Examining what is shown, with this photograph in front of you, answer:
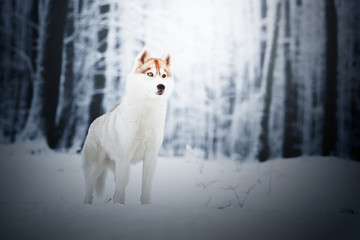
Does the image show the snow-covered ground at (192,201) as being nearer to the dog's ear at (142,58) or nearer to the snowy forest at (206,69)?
the snowy forest at (206,69)

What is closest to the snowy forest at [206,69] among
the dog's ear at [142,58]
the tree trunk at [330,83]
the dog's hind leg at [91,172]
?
the tree trunk at [330,83]

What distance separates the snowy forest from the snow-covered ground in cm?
33

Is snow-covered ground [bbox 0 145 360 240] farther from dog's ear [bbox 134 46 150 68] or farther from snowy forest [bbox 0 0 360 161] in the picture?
dog's ear [bbox 134 46 150 68]

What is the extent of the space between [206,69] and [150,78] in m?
1.96

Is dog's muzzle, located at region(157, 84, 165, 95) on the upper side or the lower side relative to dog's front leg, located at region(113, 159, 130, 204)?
upper

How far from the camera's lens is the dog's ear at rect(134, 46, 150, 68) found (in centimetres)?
175

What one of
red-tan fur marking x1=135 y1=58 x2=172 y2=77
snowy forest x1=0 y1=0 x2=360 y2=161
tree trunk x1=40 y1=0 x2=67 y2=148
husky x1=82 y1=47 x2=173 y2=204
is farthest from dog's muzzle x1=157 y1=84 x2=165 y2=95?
tree trunk x1=40 y1=0 x2=67 y2=148

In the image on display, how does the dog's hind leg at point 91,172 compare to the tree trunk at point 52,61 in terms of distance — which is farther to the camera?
the tree trunk at point 52,61

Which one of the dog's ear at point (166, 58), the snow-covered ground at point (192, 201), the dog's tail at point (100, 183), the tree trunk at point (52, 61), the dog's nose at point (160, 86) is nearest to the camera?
the snow-covered ground at point (192, 201)

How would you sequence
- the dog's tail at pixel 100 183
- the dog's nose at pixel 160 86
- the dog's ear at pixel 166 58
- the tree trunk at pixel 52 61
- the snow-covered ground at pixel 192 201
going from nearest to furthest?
→ the snow-covered ground at pixel 192 201
the dog's nose at pixel 160 86
the dog's ear at pixel 166 58
the dog's tail at pixel 100 183
the tree trunk at pixel 52 61

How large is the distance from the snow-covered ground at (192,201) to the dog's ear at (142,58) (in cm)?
92

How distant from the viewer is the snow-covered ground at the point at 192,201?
1.14 m

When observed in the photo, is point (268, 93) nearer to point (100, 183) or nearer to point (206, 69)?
point (206, 69)

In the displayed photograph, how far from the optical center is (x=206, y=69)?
11.4ft
